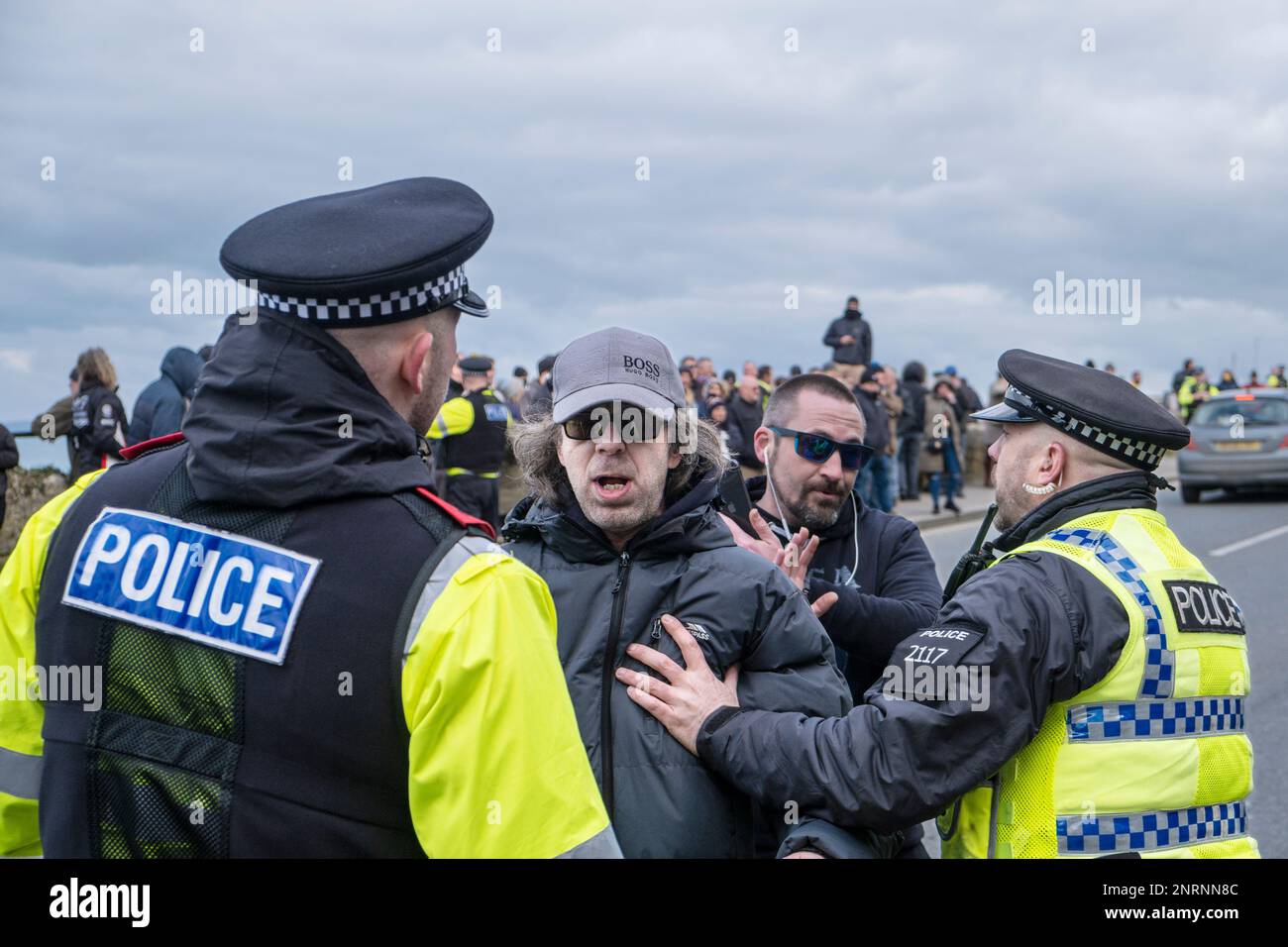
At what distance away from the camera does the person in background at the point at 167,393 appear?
29.5 ft

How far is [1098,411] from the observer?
2.54 metres

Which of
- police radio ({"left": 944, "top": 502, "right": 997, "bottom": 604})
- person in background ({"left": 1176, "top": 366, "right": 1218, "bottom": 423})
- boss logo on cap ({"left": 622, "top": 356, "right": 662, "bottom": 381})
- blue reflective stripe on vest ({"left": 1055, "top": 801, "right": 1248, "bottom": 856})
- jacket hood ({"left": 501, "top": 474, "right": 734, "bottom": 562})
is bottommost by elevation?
blue reflective stripe on vest ({"left": 1055, "top": 801, "right": 1248, "bottom": 856})

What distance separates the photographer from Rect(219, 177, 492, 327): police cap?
1743mm

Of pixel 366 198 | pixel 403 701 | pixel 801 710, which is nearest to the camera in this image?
pixel 403 701

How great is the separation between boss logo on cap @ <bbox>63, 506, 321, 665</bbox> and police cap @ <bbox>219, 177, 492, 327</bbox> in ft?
1.17

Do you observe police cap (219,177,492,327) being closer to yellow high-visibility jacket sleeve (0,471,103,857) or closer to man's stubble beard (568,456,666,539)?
yellow high-visibility jacket sleeve (0,471,103,857)

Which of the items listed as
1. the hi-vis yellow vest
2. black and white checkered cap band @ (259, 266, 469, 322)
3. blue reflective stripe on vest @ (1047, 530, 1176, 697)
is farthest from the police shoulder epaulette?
blue reflective stripe on vest @ (1047, 530, 1176, 697)

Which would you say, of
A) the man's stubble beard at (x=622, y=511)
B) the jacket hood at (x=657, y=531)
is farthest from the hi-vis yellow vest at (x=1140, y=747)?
the man's stubble beard at (x=622, y=511)

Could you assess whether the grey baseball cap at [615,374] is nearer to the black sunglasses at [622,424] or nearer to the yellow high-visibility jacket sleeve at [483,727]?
the black sunglasses at [622,424]

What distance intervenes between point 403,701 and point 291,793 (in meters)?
0.21
